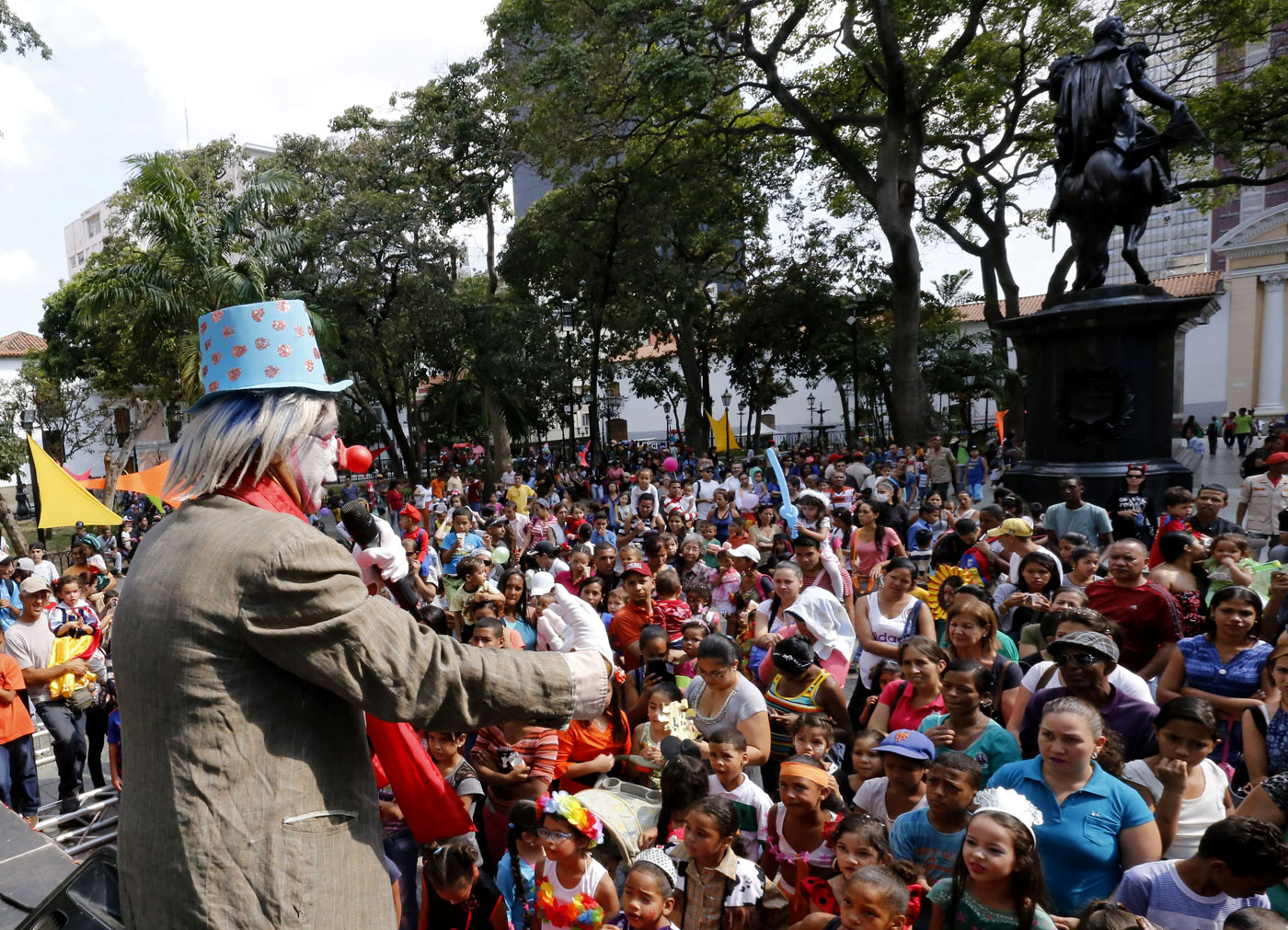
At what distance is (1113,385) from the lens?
10070mm

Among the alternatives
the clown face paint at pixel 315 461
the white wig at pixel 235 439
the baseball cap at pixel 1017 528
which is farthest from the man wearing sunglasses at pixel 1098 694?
the white wig at pixel 235 439

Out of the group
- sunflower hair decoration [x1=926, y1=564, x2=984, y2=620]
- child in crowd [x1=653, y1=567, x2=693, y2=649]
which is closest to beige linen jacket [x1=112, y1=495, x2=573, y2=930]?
child in crowd [x1=653, y1=567, x2=693, y2=649]

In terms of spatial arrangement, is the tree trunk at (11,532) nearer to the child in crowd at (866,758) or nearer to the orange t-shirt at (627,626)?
the orange t-shirt at (627,626)

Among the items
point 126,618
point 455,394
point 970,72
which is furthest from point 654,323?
point 126,618

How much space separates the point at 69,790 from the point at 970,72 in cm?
2037

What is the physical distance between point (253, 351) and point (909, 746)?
293 cm

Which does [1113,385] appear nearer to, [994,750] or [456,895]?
[994,750]

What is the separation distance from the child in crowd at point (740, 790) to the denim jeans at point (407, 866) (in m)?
1.32

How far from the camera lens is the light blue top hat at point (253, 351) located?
157cm

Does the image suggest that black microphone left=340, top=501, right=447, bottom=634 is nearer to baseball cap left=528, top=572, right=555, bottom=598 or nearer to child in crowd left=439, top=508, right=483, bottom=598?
baseball cap left=528, top=572, right=555, bottom=598

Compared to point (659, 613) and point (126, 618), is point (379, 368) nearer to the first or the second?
point (659, 613)

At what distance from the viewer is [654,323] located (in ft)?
78.0

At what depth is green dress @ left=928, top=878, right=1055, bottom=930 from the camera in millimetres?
2543

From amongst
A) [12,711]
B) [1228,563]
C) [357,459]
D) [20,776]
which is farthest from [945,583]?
[20,776]
